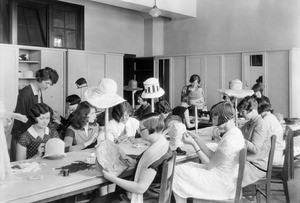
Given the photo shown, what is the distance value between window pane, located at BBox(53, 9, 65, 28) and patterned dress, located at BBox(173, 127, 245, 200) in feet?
20.8

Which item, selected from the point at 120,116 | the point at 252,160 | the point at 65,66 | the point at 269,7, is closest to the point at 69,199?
the point at 120,116

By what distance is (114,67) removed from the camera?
9469 millimetres

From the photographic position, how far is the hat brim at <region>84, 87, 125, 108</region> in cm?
317

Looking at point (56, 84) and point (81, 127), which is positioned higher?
point (56, 84)

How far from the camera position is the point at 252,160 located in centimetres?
368

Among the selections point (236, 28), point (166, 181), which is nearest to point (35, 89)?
point (166, 181)

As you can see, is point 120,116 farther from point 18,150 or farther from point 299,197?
point 299,197

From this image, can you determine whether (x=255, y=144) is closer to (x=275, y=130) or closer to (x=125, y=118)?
(x=275, y=130)

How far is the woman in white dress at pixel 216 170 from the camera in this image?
3.09 m

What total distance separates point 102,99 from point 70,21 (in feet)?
20.5

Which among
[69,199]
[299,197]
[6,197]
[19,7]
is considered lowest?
[299,197]

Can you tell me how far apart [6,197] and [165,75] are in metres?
8.27

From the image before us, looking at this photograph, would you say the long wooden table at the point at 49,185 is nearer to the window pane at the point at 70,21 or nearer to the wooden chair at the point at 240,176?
the wooden chair at the point at 240,176

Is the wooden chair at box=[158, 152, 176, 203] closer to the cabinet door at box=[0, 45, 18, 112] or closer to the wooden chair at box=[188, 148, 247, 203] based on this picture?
the wooden chair at box=[188, 148, 247, 203]
